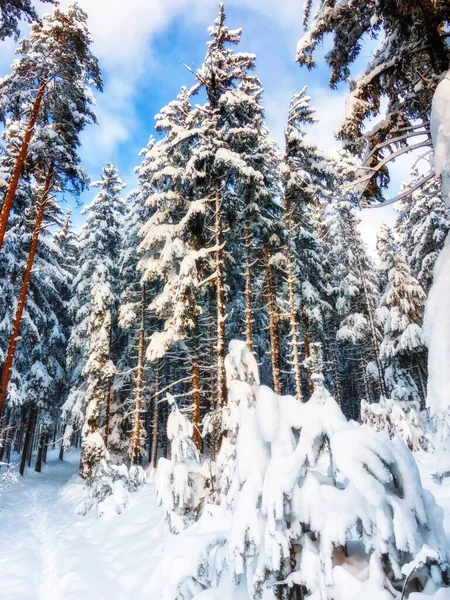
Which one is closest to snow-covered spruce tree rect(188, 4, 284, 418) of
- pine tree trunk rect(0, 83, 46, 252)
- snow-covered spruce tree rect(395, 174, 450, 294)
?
pine tree trunk rect(0, 83, 46, 252)

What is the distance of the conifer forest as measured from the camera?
9.21 feet

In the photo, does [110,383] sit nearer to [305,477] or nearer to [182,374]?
[182,374]

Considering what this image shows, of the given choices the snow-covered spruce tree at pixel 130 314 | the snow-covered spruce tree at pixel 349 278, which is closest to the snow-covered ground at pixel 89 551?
the snow-covered spruce tree at pixel 130 314

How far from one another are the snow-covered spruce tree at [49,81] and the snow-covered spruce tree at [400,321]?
1796 centimetres

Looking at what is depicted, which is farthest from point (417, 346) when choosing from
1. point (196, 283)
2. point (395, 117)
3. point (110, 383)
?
point (110, 383)

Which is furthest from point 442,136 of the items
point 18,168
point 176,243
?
point 176,243

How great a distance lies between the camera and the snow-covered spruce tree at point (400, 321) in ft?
63.4

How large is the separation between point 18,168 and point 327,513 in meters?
12.4

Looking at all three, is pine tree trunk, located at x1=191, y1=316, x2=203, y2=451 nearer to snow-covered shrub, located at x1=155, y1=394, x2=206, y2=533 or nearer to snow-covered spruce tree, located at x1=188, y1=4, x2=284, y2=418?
snow-covered spruce tree, located at x1=188, y1=4, x2=284, y2=418

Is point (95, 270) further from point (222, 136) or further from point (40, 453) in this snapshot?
point (40, 453)

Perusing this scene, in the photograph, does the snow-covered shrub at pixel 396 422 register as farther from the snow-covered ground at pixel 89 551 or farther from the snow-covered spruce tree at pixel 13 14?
the snow-covered spruce tree at pixel 13 14

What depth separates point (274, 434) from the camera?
3283 millimetres

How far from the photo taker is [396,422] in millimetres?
12391

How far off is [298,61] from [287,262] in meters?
11.1
